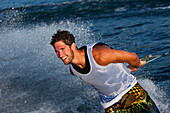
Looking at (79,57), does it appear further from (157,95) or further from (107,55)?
(157,95)

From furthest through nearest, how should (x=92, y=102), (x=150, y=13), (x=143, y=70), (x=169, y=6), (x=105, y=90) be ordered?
(x=169, y=6)
(x=150, y=13)
(x=143, y=70)
(x=92, y=102)
(x=105, y=90)

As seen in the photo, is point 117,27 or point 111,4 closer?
point 117,27

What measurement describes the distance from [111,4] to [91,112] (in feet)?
58.3

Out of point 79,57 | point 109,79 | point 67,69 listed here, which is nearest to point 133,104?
point 109,79

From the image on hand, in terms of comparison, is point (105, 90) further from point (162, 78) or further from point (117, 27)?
point (117, 27)

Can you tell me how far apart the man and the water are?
2.05 meters

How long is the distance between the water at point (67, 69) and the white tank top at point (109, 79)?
2.06 meters

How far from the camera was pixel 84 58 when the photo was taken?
312 cm

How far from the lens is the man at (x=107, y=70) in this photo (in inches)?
120

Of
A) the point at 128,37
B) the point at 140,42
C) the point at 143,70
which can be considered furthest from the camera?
the point at 128,37

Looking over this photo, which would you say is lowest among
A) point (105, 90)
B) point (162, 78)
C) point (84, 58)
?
point (162, 78)

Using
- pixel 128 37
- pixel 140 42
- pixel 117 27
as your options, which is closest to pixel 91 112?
pixel 140 42

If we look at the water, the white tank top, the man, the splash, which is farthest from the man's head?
the splash

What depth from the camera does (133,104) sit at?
347 cm
